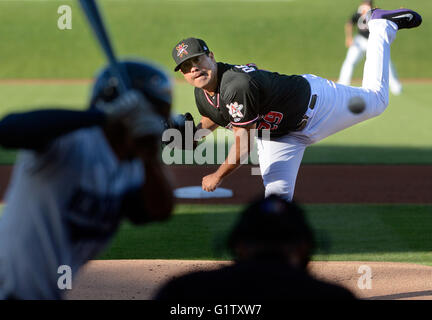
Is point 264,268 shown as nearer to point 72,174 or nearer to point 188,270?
point 72,174

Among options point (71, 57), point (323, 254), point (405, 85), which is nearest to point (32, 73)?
point (71, 57)

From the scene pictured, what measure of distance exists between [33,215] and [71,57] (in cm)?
2615

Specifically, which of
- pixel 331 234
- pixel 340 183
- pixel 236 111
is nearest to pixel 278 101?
pixel 236 111

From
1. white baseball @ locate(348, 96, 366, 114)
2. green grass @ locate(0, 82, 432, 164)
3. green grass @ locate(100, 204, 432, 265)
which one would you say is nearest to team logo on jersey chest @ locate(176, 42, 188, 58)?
white baseball @ locate(348, 96, 366, 114)

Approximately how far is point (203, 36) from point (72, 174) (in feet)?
92.4

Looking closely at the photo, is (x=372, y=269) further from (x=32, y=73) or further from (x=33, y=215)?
(x=32, y=73)

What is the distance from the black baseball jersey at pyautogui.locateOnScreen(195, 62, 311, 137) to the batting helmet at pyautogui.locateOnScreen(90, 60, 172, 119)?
3.11 metres

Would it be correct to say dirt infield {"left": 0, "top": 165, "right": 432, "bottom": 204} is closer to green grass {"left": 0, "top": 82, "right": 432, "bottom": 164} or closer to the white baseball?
green grass {"left": 0, "top": 82, "right": 432, "bottom": 164}

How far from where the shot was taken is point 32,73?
25.1 m

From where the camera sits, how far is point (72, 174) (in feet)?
7.38

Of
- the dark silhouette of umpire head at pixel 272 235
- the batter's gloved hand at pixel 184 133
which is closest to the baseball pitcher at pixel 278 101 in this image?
the batter's gloved hand at pixel 184 133

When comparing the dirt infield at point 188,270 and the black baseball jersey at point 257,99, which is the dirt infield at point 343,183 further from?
the black baseball jersey at point 257,99
